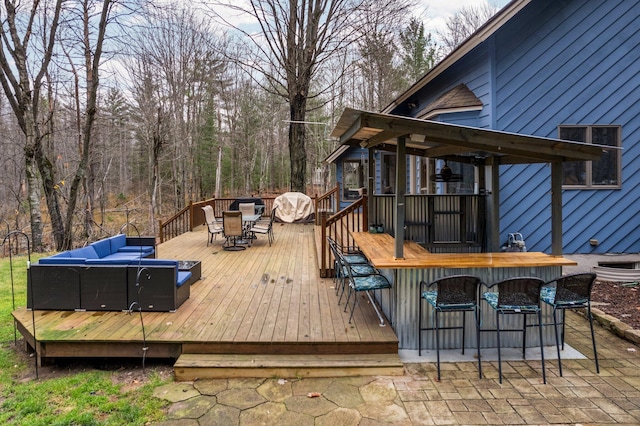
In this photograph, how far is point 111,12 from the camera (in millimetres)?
9953

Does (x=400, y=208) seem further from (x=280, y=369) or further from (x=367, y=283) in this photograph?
(x=280, y=369)

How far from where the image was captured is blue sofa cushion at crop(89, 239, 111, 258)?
5.37m

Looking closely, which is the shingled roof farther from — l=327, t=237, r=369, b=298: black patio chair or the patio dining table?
the patio dining table

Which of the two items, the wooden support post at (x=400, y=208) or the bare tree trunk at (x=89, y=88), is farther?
the bare tree trunk at (x=89, y=88)

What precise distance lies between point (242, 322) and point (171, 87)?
1592 cm

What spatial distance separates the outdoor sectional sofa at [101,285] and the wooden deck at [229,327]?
0.37 ft

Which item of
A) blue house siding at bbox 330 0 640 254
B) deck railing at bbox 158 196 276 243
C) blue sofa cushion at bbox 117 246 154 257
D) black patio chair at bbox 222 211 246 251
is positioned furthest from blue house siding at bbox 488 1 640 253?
deck railing at bbox 158 196 276 243

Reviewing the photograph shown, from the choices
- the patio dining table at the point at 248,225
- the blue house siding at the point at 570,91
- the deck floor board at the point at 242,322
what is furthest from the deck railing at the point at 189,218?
the blue house siding at the point at 570,91

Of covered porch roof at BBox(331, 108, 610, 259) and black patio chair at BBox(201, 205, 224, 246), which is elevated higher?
covered porch roof at BBox(331, 108, 610, 259)

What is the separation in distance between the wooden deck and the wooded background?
6542 millimetres

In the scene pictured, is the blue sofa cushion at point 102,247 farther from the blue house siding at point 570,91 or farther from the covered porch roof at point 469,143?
the blue house siding at point 570,91

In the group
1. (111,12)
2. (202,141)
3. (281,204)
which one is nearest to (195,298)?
(281,204)

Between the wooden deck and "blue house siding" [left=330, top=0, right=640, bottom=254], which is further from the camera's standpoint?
"blue house siding" [left=330, top=0, right=640, bottom=254]

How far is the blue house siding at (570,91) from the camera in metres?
Result: 6.07
